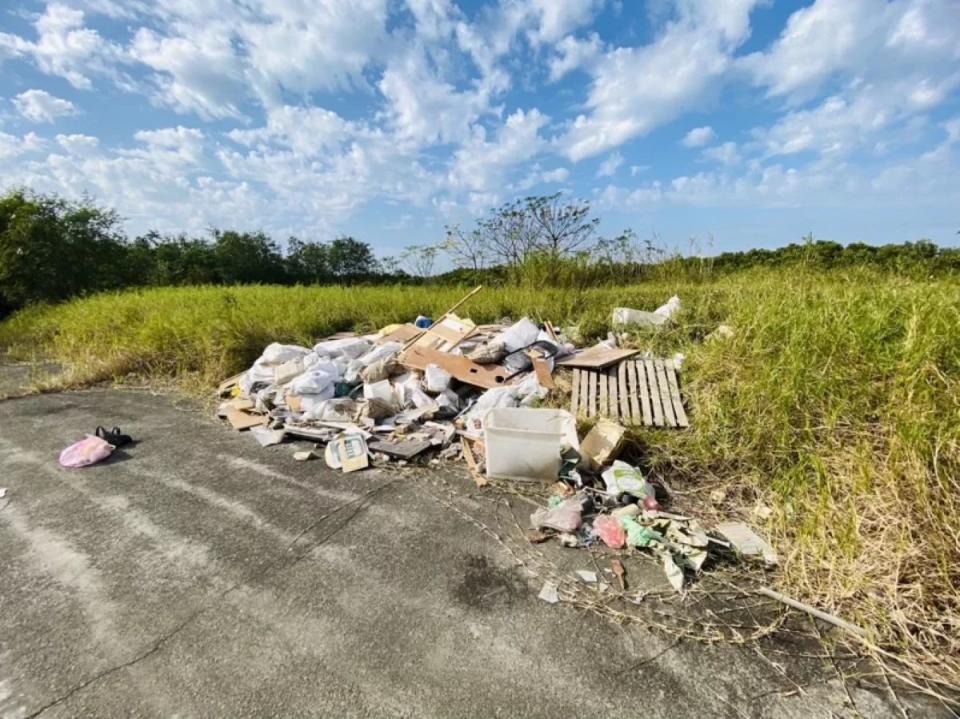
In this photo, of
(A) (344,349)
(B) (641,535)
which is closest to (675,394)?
(B) (641,535)

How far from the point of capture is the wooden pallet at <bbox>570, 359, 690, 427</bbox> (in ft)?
12.1

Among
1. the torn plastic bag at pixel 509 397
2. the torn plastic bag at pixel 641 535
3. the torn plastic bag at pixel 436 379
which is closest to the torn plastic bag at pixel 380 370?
the torn plastic bag at pixel 436 379

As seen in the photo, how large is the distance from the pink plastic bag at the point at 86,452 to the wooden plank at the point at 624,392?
435 centimetres

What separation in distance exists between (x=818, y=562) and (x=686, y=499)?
86cm

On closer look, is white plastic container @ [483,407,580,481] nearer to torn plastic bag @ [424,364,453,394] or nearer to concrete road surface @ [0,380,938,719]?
concrete road surface @ [0,380,938,719]

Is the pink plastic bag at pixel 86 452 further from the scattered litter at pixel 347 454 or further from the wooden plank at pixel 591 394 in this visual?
the wooden plank at pixel 591 394

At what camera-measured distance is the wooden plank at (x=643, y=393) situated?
3.66 metres

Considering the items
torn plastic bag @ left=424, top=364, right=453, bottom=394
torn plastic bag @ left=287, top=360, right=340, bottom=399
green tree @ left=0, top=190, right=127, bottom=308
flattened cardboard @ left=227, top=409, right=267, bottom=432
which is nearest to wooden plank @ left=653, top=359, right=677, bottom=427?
torn plastic bag @ left=424, top=364, right=453, bottom=394

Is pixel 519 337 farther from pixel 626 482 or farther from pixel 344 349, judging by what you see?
pixel 626 482

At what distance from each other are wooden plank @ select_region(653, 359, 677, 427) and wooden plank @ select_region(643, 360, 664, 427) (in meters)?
0.03

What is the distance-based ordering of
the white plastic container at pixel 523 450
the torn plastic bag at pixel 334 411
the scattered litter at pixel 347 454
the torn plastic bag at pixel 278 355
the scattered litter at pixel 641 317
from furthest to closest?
the scattered litter at pixel 641 317 < the torn plastic bag at pixel 278 355 < the torn plastic bag at pixel 334 411 < the scattered litter at pixel 347 454 < the white plastic container at pixel 523 450

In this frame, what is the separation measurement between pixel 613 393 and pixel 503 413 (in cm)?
128

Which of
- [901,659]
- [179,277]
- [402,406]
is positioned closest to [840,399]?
[901,659]

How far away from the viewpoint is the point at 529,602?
6.99ft
